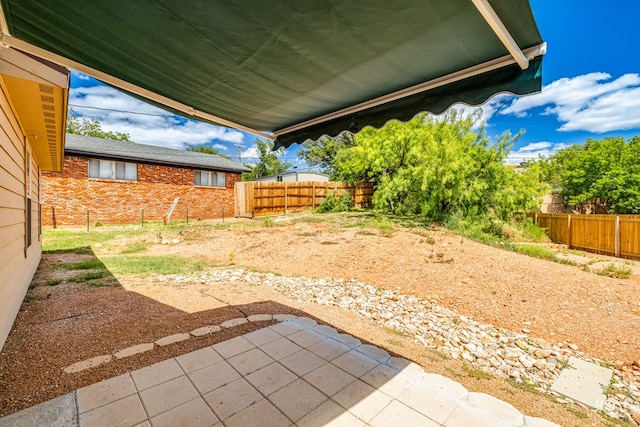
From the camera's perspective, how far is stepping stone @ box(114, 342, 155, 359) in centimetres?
241

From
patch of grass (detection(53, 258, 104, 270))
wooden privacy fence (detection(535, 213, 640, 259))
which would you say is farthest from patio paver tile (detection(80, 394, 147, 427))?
wooden privacy fence (detection(535, 213, 640, 259))

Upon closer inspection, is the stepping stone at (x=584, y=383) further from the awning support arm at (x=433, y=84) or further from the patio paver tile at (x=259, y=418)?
the awning support arm at (x=433, y=84)

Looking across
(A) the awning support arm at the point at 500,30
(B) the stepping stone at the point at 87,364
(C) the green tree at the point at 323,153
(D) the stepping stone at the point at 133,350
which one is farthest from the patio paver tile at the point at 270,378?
(C) the green tree at the point at 323,153

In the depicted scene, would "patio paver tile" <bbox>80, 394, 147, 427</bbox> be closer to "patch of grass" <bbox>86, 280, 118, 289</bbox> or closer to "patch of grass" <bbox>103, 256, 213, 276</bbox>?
"patch of grass" <bbox>86, 280, 118, 289</bbox>

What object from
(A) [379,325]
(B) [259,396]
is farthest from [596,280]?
(B) [259,396]

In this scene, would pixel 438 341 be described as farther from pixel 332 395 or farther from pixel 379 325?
pixel 332 395

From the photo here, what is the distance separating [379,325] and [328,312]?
667 millimetres

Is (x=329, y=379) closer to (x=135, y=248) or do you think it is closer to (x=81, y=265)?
(x=81, y=265)

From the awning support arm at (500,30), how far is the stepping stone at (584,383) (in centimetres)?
269

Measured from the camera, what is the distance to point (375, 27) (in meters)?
1.56

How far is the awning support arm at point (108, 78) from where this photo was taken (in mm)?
1597

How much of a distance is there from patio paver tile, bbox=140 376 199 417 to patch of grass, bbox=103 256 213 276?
12.3 feet

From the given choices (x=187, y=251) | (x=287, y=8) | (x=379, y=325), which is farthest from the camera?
(x=187, y=251)

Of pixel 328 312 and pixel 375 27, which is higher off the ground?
pixel 375 27
